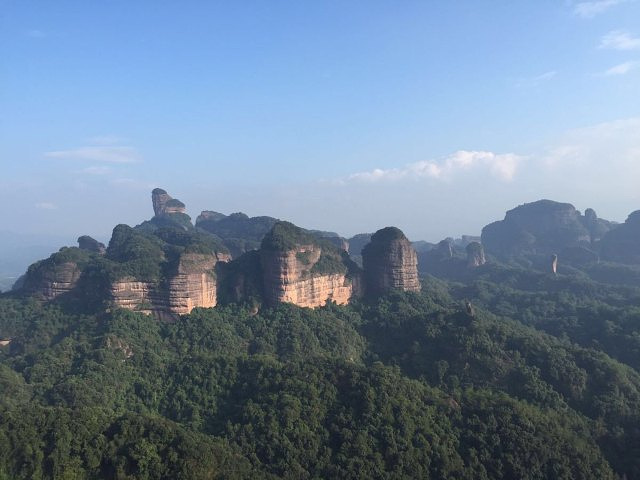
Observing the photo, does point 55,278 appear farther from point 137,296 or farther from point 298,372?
point 298,372

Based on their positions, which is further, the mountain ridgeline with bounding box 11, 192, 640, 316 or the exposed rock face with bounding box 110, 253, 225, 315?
the mountain ridgeline with bounding box 11, 192, 640, 316

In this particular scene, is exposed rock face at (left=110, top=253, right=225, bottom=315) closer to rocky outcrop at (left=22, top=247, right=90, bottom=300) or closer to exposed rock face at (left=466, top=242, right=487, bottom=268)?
rocky outcrop at (left=22, top=247, right=90, bottom=300)

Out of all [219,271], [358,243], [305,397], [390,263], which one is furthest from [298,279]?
[358,243]

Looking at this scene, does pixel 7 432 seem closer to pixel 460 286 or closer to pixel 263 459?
pixel 263 459

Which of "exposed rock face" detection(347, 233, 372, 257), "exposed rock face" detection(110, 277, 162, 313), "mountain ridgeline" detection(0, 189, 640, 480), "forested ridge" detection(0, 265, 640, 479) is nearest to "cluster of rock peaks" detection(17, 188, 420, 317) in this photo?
"exposed rock face" detection(110, 277, 162, 313)

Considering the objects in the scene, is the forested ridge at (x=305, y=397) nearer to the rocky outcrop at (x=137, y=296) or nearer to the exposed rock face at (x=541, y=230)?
the rocky outcrop at (x=137, y=296)

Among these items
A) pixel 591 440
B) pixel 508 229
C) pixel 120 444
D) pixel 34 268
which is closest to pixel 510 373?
pixel 591 440

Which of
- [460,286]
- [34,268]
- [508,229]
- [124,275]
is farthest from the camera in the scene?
[508,229]
